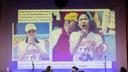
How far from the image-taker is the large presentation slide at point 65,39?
819 centimetres

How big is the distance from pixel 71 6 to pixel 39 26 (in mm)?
884

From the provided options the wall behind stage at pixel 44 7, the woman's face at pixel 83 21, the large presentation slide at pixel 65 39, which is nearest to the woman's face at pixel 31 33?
the large presentation slide at pixel 65 39

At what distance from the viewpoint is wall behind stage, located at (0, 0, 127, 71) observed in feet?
26.9

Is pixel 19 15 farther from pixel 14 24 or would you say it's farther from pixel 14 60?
pixel 14 60

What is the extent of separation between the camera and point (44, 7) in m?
8.28

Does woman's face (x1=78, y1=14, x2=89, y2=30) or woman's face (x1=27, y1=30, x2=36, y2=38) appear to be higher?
woman's face (x1=78, y1=14, x2=89, y2=30)

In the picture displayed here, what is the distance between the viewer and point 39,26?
822 centimetres

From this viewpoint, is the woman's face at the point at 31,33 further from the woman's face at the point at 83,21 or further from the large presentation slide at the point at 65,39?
the woman's face at the point at 83,21

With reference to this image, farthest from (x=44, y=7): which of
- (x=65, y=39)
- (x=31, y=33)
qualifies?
(x=65, y=39)

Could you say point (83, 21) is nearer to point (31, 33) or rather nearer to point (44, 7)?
point (44, 7)

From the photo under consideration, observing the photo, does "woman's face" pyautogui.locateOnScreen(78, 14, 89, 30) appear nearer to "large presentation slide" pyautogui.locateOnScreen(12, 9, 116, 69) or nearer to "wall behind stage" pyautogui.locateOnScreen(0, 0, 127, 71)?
"large presentation slide" pyautogui.locateOnScreen(12, 9, 116, 69)

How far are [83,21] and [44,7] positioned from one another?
0.97 meters

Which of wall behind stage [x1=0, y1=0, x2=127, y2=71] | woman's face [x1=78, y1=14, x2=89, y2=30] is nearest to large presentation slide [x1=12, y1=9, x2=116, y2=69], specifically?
woman's face [x1=78, y1=14, x2=89, y2=30]

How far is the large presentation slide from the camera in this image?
322 inches
